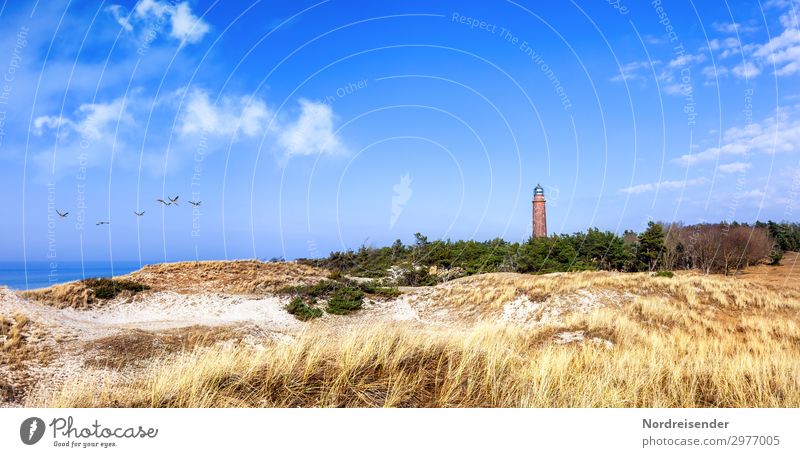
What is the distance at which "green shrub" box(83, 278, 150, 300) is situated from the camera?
17391 mm

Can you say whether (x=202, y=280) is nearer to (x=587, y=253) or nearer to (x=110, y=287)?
(x=110, y=287)

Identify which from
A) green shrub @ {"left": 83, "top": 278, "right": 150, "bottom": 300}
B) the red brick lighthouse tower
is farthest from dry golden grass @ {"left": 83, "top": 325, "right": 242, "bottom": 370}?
the red brick lighthouse tower

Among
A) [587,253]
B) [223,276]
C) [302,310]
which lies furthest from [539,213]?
[302,310]

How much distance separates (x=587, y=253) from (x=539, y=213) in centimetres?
1270

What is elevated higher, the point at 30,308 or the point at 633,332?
the point at 30,308

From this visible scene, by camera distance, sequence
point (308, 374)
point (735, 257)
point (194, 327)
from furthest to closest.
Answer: point (735, 257), point (194, 327), point (308, 374)

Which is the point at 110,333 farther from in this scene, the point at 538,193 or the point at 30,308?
the point at 538,193

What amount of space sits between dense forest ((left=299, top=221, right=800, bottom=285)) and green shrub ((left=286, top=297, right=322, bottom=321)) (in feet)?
27.1

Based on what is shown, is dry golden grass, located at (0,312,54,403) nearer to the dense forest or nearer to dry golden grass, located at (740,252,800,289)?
the dense forest

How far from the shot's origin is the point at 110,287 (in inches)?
701

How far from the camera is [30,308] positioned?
41.0 ft
